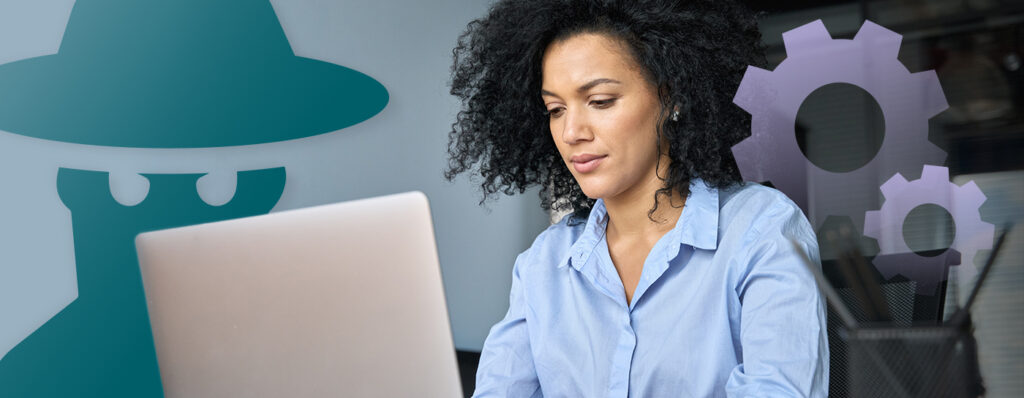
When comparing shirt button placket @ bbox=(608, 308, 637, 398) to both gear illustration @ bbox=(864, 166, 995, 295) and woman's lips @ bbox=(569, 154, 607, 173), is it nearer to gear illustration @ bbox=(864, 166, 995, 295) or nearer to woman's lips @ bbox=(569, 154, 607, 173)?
woman's lips @ bbox=(569, 154, 607, 173)

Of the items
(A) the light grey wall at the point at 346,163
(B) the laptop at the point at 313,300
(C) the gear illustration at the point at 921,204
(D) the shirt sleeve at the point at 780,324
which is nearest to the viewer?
(C) the gear illustration at the point at 921,204

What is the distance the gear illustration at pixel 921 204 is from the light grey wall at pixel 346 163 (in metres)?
1.84

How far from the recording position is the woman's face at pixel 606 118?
4.01ft

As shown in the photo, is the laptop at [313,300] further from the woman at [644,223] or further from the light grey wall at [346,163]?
the light grey wall at [346,163]

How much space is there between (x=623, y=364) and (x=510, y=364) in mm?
209

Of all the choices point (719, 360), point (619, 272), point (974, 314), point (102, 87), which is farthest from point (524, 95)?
point (102, 87)

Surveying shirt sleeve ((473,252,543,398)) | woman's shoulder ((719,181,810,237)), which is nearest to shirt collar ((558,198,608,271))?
shirt sleeve ((473,252,543,398))

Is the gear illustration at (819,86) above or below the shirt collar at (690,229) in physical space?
above

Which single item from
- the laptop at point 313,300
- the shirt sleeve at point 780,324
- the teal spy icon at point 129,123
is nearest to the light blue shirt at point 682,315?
the shirt sleeve at point 780,324

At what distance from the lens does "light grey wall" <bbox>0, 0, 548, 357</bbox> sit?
1945 mm

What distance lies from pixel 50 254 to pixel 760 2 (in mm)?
2612

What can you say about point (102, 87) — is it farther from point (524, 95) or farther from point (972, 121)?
point (972, 121)

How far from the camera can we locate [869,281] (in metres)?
0.57

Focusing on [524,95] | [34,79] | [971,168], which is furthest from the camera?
[34,79]
